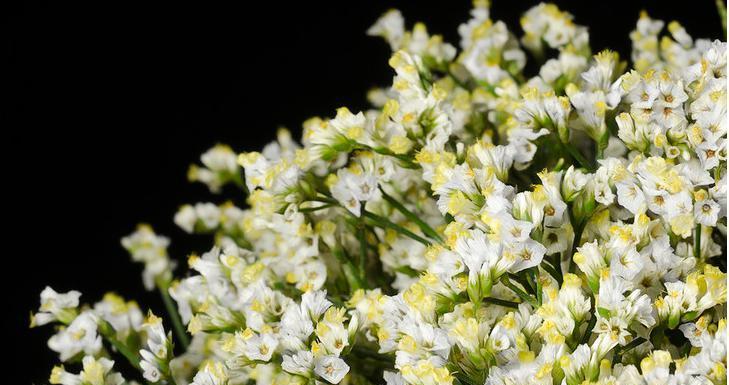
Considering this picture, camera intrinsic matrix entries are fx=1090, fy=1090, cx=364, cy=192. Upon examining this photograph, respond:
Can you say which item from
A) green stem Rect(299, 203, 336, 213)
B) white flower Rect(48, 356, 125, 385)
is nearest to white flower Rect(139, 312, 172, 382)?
white flower Rect(48, 356, 125, 385)

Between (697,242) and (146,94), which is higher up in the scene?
(697,242)

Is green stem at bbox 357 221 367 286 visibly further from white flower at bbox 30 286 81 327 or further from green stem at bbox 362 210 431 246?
white flower at bbox 30 286 81 327

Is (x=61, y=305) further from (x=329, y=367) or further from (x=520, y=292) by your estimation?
(x=520, y=292)

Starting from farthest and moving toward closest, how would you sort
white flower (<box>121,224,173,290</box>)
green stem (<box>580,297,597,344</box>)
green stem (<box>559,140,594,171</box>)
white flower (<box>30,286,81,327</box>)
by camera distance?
white flower (<box>121,224,173,290</box>) < white flower (<box>30,286,81,327</box>) < green stem (<box>559,140,594,171</box>) < green stem (<box>580,297,597,344</box>)

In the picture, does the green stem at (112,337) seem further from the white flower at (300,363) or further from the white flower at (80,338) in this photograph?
the white flower at (300,363)

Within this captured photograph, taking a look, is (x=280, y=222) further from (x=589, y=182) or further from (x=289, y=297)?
(x=589, y=182)

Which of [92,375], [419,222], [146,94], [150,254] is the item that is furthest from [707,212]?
[146,94]
